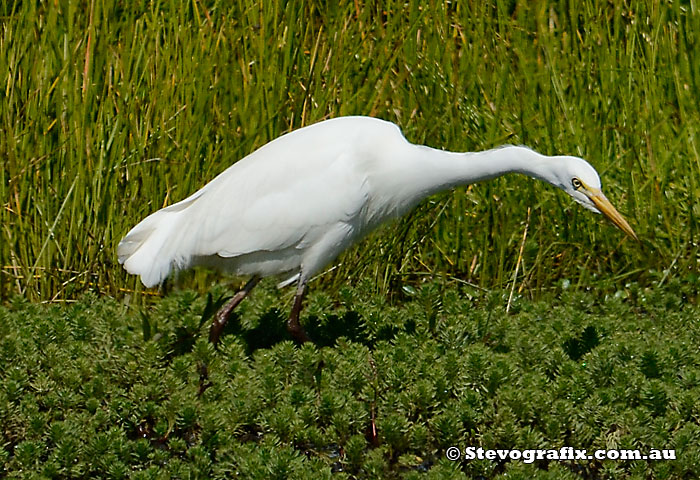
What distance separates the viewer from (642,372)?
3.31 m

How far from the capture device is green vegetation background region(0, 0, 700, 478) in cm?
300

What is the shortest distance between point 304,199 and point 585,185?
0.92m

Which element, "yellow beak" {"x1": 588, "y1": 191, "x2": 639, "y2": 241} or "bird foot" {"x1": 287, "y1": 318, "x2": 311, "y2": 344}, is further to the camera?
"bird foot" {"x1": 287, "y1": 318, "x2": 311, "y2": 344}

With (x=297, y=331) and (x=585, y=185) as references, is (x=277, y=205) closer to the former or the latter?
(x=297, y=331)

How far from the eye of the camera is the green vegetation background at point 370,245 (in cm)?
300

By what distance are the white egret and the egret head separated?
22cm

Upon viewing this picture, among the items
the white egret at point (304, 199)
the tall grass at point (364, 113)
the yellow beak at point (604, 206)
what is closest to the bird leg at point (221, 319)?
the white egret at point (304, 199)

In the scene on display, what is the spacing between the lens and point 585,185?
3314mm

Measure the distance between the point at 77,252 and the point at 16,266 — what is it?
0.24 m

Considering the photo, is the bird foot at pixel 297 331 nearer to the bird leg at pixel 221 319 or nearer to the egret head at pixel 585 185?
the bird leg at pixel 221 319

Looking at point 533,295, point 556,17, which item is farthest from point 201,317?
point 556,17
